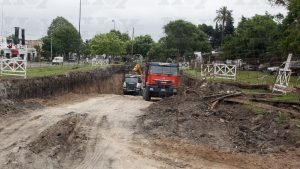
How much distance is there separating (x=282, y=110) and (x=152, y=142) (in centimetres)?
710

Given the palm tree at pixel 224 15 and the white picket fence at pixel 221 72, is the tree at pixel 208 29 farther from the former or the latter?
the white picket fence at pixel 221 72

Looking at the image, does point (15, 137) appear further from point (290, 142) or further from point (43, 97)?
point (43, 97)

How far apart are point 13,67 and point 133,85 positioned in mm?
17546

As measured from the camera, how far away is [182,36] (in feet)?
403

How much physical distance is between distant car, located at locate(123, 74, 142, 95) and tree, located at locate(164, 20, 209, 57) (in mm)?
69730

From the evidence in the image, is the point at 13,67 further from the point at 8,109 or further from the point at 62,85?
the point at 8,109

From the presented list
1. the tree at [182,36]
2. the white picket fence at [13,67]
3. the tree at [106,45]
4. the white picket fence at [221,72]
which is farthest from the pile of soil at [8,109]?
the tree at [182,36]

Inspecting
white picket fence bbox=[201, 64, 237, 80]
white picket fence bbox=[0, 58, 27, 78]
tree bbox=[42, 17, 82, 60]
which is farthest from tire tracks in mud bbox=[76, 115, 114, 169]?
tree bbox=[42, 17, 82, 60]

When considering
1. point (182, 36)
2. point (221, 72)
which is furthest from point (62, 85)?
point (182, 36)

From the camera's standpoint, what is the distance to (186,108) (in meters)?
25.6

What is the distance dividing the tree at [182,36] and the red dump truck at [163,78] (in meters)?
82.9

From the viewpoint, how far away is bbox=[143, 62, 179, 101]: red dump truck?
3672 centimetres


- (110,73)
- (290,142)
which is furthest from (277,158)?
(110,73)

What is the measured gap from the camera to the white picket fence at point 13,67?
33.1m
